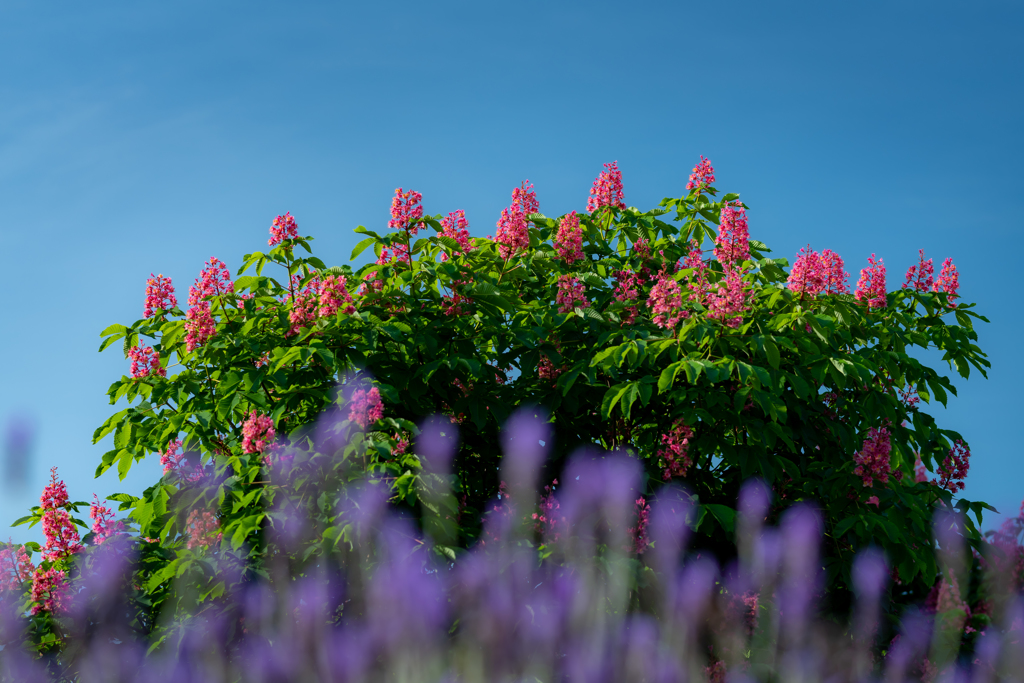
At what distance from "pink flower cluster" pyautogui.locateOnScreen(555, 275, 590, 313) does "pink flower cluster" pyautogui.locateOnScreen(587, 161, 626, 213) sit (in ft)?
3.60

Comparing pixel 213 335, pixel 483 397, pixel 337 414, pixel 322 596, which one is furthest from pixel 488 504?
pixel 213 335

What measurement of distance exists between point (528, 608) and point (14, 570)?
117 inches

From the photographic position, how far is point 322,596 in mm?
3734

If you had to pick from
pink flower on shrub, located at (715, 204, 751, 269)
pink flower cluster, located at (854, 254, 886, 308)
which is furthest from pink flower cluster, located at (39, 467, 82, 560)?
pink flower cluster, located at (854, 254, 886, 308)

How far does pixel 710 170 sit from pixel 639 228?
2.43ft

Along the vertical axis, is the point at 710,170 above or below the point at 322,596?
above

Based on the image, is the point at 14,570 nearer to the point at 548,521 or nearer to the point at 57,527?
the point at 57,527

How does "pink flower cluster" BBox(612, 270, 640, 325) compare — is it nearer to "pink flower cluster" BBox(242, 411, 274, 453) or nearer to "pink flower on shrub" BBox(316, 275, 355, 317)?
"pink flower on shrub" BBox(316, 275, 355, 317)

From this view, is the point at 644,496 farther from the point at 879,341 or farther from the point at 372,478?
the point at 879,341

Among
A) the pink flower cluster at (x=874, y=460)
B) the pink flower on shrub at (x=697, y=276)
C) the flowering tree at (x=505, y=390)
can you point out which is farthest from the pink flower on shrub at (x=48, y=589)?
the pink flower cluster at (x=874, y=460)

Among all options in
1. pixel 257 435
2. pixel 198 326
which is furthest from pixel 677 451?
pixel 198 326

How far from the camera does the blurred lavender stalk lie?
3.42m

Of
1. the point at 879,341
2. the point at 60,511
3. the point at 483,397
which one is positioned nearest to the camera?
the point at 60,511

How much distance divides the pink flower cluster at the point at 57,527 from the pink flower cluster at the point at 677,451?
10.8ft
